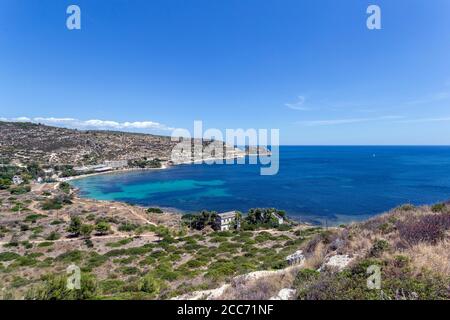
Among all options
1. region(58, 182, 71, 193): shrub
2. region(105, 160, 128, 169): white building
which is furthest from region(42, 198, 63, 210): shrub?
region(105, 160, 128, 169): white building

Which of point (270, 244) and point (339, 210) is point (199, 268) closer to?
point (270, 244)

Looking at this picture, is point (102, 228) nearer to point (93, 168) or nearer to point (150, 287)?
point (150, 287)

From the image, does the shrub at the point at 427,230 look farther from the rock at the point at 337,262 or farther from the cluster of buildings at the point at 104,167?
the cluster of buildings at the point at 104,167

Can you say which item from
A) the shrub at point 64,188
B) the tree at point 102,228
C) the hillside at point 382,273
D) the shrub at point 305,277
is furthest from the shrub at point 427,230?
the shrub at point 64,188

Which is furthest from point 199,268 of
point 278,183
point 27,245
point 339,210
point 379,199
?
point 278,183

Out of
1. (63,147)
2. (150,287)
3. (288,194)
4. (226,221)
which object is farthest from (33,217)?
(63,147)

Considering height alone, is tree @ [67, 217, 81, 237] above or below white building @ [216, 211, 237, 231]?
above

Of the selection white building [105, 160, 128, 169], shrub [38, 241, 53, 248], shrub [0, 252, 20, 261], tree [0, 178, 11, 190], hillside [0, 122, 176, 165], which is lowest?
shrub [38, 241, 53, 248]

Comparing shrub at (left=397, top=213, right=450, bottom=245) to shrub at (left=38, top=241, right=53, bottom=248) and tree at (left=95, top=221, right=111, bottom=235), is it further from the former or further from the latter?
tree at (left=95, top=221, right=111, bottom=235)
